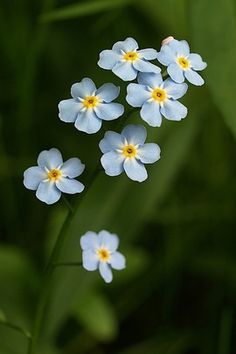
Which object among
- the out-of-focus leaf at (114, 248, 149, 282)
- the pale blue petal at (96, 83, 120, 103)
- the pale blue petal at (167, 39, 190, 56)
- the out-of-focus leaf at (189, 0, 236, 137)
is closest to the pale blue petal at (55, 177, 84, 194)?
the pale blue petal at (96, 83, 120, 103)

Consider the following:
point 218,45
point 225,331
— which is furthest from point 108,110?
point 225,331

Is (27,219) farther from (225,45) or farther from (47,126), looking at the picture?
(225,45)

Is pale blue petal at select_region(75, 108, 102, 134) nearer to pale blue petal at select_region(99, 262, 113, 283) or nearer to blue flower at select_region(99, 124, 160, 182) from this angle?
blue flower at select_region(99, 124, 160, 182)

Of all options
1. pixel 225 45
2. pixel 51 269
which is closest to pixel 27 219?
pixel 225 45

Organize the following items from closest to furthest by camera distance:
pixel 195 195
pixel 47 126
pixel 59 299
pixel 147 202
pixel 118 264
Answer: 1. pixel 118 264
2. pixel 59 299
3. pixel 147 202
4. pixel 195 195
5. pixel 47 126

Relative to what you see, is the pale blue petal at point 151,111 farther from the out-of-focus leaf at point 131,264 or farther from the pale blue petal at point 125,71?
the out-of-focus leaf at point 131,264

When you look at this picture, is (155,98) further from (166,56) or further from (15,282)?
(15,282)
